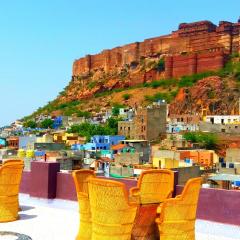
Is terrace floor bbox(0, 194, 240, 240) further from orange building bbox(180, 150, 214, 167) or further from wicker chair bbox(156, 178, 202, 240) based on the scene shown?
orange building bbox(180, 150, 214, 167)

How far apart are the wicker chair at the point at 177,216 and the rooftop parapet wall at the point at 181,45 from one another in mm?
55495

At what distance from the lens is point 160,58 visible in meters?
A: 63.2

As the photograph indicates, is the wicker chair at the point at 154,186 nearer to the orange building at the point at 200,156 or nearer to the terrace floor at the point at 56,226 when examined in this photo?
the terrace floor at the point at 56,226

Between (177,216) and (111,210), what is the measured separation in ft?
1.77

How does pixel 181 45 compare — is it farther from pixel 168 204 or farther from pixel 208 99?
pixel 168 204

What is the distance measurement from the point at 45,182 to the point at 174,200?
2.82m

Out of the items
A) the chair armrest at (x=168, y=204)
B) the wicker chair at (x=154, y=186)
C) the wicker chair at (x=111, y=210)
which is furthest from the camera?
the wicker chair at (x=154, y=186)

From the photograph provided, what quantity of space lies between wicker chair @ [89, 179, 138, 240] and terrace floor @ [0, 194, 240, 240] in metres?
0.91

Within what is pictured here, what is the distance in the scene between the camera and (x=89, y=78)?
72.5 meters

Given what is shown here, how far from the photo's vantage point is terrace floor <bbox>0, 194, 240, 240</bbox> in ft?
14.0

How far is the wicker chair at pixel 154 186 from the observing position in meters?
3.67

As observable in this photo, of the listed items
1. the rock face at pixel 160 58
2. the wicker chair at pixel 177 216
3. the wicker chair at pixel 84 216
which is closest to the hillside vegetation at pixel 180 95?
the rock face at pixel 160 58

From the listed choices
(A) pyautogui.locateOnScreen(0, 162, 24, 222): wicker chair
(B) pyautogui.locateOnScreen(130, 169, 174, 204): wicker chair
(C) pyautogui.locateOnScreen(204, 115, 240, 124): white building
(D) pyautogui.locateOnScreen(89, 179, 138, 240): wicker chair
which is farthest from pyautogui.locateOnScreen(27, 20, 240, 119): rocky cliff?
(D) pyautogui.locateOnScreen(89, 179, 138, 240): wicker chair

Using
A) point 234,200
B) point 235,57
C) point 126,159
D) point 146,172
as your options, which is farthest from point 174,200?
point 235,57
